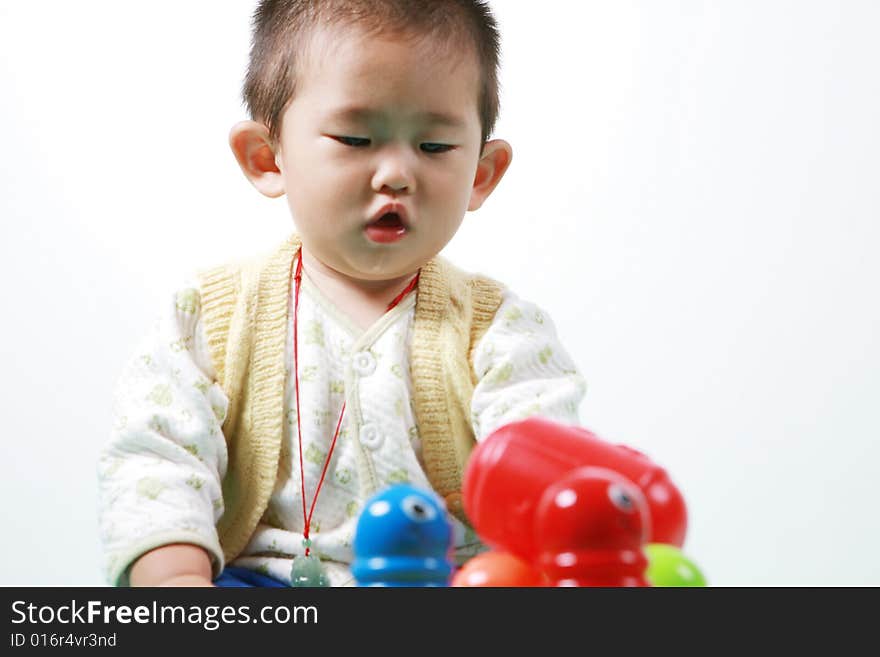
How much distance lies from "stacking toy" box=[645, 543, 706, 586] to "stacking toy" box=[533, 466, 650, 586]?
0.15ft

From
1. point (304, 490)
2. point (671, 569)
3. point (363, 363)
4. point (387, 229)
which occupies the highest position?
point (387, 229)

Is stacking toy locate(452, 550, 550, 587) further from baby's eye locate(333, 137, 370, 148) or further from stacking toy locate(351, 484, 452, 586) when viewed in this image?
baby's eye locate(333, 137, 370, 148)

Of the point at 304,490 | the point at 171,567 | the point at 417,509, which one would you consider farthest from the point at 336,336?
the point at 417,509

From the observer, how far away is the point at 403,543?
2.33ft

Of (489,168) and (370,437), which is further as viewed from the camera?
(489,168)

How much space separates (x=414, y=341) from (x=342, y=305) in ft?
0.25

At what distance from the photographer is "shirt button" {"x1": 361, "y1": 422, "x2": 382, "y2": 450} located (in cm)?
106

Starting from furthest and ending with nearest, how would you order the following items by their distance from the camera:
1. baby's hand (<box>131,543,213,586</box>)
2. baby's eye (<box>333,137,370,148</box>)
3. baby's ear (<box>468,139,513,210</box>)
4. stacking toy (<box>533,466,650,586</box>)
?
baby's ear (<box>468,139,513,210</box>) → baby's eye (<box>333,137,370,148</box>) → baby's hand (<box>131,543,213,586</box>) → stacking toy (<box>533,466,650,586</box>)

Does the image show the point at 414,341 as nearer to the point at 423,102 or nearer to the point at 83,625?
the point at 423,102

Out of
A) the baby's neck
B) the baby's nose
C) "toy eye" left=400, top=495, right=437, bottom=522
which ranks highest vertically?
the baby's nose

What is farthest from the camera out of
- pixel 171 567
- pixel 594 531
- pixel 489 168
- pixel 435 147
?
pixel 489 168

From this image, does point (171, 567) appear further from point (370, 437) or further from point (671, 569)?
point (671, 569)

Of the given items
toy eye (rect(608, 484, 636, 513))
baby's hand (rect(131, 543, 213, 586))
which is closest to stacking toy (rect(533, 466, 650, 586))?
toy eye (rect(608, 484, 636, 513))

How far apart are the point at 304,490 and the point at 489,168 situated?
360 mm
